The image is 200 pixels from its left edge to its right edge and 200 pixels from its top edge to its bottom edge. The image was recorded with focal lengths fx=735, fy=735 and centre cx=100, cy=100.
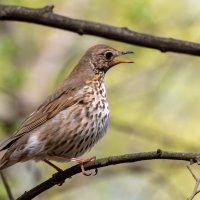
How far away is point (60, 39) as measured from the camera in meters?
13.3

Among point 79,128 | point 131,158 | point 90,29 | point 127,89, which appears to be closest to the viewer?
point 131,158

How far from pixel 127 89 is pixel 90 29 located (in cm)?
521

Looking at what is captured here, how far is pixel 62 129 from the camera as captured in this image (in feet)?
25.1

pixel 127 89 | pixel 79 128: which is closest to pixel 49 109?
pixel 79 128

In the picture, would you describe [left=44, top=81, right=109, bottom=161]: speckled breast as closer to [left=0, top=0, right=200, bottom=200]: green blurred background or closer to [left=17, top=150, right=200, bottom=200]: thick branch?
[left=17, top=150, right=200, bottom=200]: thick branch

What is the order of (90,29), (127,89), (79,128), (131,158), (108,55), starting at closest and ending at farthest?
(131,158) < (79,128) < (90,29) < (108,55) < (127,89)

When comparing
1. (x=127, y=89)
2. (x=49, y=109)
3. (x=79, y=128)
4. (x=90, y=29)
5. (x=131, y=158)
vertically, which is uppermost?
(x=127, y=89)

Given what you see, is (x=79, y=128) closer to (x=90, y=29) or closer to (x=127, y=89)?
(x=90, y=29)

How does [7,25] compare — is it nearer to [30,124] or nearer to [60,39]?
[60,39]

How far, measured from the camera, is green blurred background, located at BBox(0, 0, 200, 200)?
11367 mm

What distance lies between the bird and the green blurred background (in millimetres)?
2669

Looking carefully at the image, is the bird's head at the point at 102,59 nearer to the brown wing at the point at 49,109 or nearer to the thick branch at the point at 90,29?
the brown wing at the point at 49,109

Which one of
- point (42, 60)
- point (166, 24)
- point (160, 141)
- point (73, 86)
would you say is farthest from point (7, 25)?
point (73, 86)

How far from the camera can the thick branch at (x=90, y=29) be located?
767 centimetres
